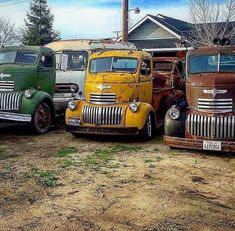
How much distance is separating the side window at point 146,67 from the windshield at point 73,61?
337 cm

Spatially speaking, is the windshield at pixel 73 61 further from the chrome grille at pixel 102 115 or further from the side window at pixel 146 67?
the chrome grille at pixel 102 115

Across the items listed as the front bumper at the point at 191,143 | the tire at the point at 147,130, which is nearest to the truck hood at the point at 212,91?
the front bumper at the point at 191,143

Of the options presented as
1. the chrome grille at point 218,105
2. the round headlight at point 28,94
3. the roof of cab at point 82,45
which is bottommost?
the chrome grille at point 218,105

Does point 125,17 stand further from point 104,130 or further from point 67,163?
point 67,163

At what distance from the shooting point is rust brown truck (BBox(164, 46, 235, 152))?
28.3ft

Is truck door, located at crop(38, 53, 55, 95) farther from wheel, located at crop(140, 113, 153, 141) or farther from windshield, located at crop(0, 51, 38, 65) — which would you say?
wheel, located at crop(140, 113, 153, 141)

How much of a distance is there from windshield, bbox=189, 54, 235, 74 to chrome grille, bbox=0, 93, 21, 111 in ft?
14.7

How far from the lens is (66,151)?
9141 millimetres

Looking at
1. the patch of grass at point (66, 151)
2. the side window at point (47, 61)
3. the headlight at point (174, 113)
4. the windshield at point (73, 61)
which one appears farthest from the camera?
the windshield at point (73, 61)

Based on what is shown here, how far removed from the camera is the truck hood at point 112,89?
10.5m

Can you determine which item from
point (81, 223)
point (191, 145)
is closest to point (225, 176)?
point (191, 145)

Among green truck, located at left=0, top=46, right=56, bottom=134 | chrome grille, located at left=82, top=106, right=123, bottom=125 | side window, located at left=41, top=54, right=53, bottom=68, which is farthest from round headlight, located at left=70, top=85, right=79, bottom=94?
chrome grille, located at left=82, top=106, right=123, bottom=125

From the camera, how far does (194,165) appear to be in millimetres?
8008

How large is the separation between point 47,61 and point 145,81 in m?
3.21
